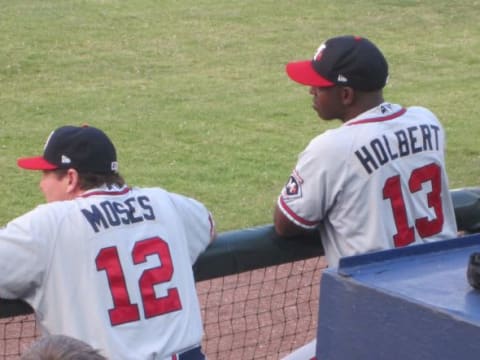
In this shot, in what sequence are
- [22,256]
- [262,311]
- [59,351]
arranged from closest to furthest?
[59,351], [22,256], [262,311]

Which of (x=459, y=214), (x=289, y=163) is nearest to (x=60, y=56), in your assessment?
(x=289, y=163)

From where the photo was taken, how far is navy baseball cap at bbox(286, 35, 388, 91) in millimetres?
3744

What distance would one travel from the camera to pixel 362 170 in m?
3.56

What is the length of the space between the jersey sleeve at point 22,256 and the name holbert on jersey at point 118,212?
0.16 metres

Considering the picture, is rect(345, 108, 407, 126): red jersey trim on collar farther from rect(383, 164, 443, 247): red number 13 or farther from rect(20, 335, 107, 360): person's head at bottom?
rect(20, 335, 107, 360): person's head at bottom

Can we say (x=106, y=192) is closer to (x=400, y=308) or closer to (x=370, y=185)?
(x=370, y=185)

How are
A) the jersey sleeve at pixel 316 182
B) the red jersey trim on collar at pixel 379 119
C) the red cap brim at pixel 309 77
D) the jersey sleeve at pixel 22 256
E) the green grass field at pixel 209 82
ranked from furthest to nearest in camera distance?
the green grass field at pixel 209 82, the red cap brim at pixel 309 77, the red jersey trim on collar at pixel 379 119, the jersey sleeve at pixel 316 182, the jersey sleeve at pixel 22 256

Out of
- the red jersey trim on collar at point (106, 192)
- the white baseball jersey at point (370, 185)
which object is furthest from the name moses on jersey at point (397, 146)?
the red jersey trim on collar at point (106, 192)

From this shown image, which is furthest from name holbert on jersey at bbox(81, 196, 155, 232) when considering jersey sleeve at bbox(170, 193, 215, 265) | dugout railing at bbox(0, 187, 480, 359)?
dugout railing at bbox(0, 187, 480, 359)

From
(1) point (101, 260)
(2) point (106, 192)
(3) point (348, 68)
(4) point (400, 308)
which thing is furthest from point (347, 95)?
(4) point (400, 308)

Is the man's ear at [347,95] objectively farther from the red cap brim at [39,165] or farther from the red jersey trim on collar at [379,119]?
the red cap brim at [39,165]

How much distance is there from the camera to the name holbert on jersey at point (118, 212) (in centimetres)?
333

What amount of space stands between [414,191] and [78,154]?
42.7 inches

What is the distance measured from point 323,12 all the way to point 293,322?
14.4 metres
